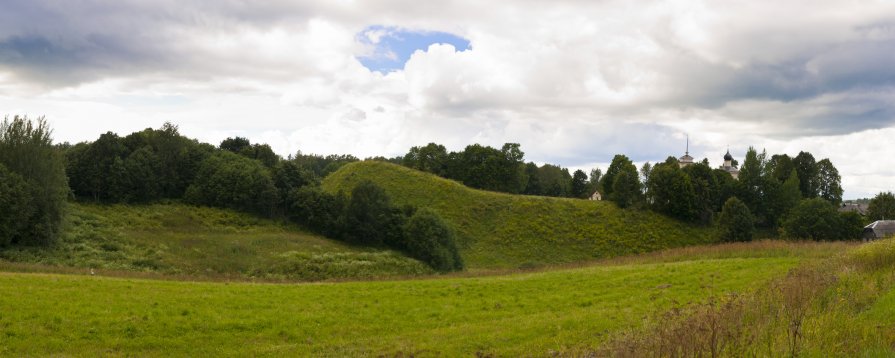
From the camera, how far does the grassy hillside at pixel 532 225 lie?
216ft

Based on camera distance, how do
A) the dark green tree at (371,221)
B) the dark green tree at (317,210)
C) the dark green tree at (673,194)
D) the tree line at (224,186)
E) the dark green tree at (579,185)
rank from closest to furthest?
the tree line at (224,186) → the dark green tree at (371,221) → the dark green tree at (317,210) → the dark green tree at (673,194) → the dark green tree at (579,185)

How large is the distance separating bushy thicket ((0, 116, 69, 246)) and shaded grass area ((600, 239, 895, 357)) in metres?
39.4

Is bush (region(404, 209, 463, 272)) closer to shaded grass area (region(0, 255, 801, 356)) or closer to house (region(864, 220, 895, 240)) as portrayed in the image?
shaded grass area (region(0, 255, 801, 356))

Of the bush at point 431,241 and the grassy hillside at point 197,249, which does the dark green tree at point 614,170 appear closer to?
the bush at point 431,241

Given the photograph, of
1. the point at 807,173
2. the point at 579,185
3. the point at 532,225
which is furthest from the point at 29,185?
the point at 807,173

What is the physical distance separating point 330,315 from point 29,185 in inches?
1267

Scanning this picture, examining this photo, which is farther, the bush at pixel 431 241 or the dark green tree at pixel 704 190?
the dark green tree at pixel 704 190

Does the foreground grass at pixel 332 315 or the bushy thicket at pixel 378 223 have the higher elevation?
the bushy thicket at pixel 378 223

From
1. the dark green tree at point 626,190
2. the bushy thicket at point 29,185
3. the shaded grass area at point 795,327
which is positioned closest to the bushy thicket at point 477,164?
the dark green tree at point 626,190

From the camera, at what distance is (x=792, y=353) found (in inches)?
275

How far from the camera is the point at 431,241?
2098 inches

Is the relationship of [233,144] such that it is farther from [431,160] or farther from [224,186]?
[431,160]

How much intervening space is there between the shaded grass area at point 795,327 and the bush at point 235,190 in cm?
5546

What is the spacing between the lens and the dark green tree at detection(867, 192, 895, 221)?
278 ft
